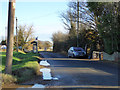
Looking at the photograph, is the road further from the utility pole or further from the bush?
the utility pole

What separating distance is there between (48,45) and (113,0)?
71.4 m

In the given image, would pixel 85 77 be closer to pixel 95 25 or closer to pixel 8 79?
pixel 8 79

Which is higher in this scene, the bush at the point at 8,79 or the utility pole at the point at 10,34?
the utility pole at the point at 10,34

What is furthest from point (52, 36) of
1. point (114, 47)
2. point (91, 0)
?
point (114, 47)

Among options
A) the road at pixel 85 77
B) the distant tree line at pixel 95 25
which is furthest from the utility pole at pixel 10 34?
the distant tree line at pixel 95 25

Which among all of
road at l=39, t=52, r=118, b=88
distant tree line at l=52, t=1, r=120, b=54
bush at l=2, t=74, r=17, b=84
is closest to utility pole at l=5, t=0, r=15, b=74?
bush at l=2, t=74, r=17, b=84

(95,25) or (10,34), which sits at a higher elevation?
(95,25)

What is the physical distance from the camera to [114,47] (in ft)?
55.6

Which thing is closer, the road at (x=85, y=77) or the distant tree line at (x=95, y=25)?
the road at (x=85, y=77)

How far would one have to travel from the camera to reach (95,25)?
26531mm

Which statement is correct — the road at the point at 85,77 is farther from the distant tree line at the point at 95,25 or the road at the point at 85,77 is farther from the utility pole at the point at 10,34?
the distant tree line at the point at 95,25

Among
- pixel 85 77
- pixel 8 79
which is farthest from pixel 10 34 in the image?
pixel 85 77

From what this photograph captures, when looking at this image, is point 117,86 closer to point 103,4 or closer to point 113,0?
point 113,0

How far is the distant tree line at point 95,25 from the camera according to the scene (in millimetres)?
15906
